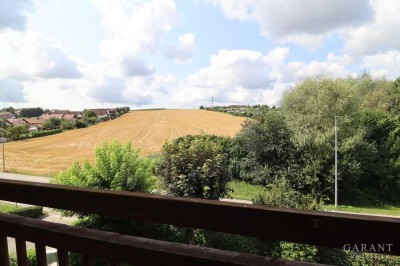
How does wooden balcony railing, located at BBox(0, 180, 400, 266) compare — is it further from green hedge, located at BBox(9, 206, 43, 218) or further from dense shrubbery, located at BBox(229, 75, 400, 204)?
dense shrubbery, located at BBox(229, 75, 400, 204)

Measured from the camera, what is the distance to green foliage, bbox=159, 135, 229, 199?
14797mm

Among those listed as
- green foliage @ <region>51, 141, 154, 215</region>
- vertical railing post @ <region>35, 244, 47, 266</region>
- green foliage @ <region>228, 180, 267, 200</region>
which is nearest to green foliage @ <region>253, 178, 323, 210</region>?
green foliage @ <region>51, 141, 154, 215</region>

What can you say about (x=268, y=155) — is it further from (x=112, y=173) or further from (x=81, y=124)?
(x=81, y=124)

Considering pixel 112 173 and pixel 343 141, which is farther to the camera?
pixel 343 141

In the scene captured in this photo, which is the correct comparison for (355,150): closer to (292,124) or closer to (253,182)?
(292,124)

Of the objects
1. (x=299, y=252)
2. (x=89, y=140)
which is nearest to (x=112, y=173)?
(x=299, y=252)

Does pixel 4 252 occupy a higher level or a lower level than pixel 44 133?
higher

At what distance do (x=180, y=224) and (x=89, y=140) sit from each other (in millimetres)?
59348

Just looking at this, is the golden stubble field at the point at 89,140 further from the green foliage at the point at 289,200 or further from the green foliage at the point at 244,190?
the green foliage at the point at 289,200

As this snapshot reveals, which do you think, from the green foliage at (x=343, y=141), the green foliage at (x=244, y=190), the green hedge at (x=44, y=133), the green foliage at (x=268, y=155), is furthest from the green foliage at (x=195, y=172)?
the green hedge at (x=44, y=133)

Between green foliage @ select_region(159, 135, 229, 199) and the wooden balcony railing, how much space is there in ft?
43.2

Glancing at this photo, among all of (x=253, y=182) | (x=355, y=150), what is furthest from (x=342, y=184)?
(x=253, y=182)

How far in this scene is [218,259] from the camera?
101 cm

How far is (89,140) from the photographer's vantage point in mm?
57312
